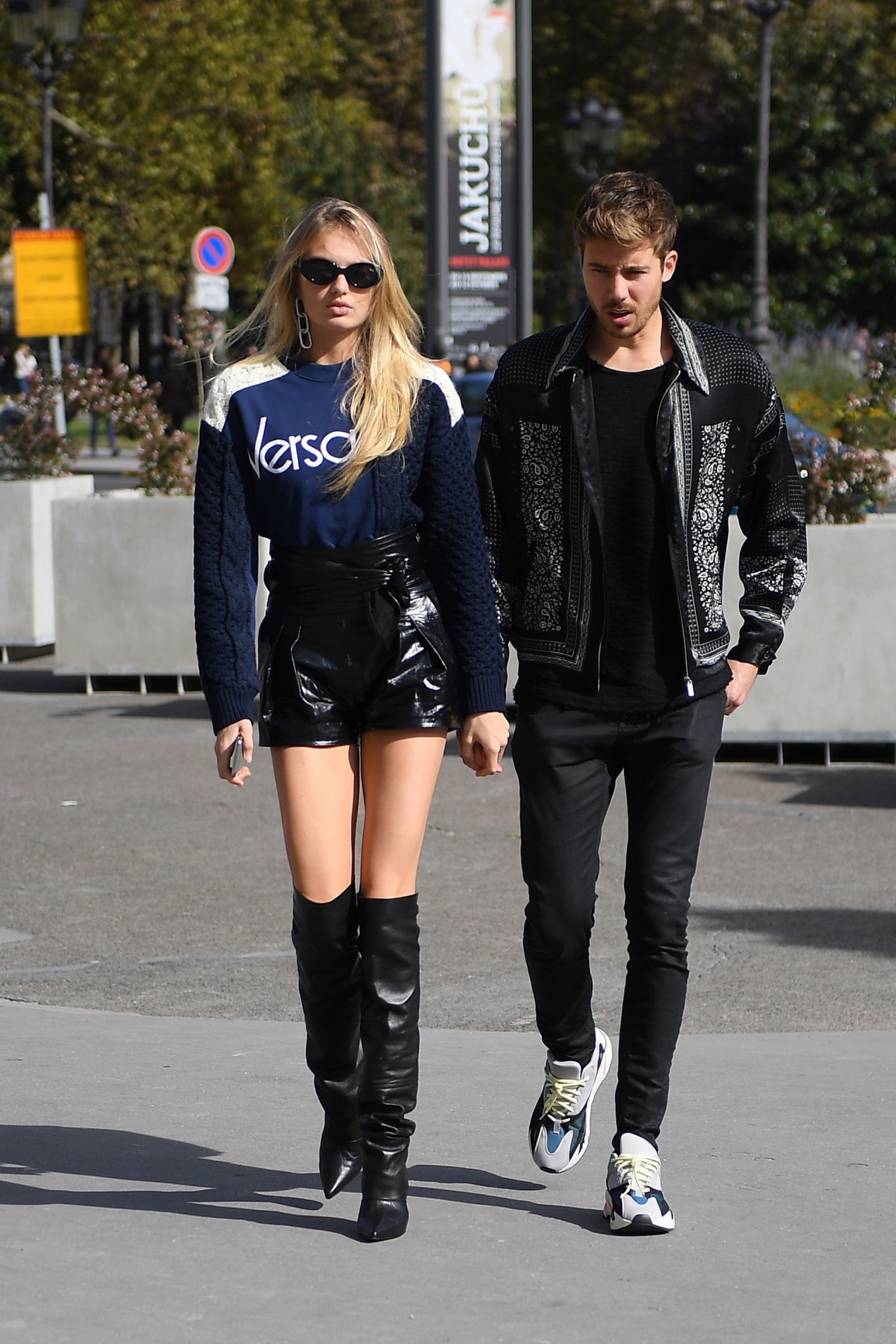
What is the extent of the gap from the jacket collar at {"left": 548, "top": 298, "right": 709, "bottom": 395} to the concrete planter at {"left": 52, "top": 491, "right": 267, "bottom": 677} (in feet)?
26.9

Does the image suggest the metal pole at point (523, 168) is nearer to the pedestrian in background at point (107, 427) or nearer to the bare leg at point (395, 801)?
the pedestrian in background at point (107, 427)

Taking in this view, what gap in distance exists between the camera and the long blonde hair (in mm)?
3668

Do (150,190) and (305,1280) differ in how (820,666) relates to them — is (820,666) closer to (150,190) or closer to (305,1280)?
(305,1280)

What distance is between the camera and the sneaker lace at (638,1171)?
3.71m

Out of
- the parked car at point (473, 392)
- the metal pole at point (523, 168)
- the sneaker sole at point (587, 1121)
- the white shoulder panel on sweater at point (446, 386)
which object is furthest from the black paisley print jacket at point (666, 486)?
the parked car at point (473, 392)

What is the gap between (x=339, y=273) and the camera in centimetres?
370

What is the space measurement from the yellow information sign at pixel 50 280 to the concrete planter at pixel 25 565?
6.92 meters

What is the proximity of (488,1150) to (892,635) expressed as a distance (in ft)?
19.3

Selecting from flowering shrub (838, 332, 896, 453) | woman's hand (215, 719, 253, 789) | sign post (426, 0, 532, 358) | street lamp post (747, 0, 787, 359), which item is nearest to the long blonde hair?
woman's hand (215, 719, 253, 789)

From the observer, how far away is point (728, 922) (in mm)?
6578

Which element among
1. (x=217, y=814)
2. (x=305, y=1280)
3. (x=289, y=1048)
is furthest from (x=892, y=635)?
(x=305, y=1280)

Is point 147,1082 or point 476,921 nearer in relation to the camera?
point 147,1082

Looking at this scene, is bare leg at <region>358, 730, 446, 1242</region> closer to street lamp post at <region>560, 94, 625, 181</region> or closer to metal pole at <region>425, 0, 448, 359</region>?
metal pole at <region>425, 0, 448, 359</region>

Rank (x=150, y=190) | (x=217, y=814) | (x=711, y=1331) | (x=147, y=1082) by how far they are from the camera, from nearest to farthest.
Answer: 1. (x=711, y=1331)
2. (x=147, y=1082)
3. (x=217, y=814)
4. (x=150, y=190)
